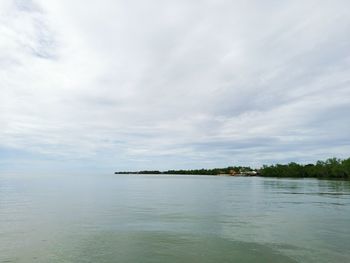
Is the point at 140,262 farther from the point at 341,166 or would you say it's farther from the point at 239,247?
the point at 341,166

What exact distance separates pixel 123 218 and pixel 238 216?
10547 mm

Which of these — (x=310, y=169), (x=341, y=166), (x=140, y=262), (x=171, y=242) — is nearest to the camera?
(x=140, y=262)

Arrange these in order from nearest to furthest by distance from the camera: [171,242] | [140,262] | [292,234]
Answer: [140,262], [171,242], [292,234]

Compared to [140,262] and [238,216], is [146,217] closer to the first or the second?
[238,216]

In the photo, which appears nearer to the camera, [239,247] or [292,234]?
[239,247]

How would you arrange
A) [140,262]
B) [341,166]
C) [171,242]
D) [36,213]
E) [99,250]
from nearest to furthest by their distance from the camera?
[140,262]
[99,250]
[171,242]
[36,213]
[341,166]

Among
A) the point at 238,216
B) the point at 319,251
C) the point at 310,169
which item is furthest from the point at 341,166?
the point at 319,251

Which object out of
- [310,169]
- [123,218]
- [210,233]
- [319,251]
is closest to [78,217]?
[123,218]

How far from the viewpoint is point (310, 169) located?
198000 millimetres

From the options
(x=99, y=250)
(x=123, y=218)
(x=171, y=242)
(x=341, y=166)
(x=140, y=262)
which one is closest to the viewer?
(x=140, y=262)

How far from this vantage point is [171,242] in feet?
68.4

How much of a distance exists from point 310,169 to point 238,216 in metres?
180

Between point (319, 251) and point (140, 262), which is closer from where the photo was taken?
point (140, 262)

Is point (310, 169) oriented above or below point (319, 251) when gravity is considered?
above
